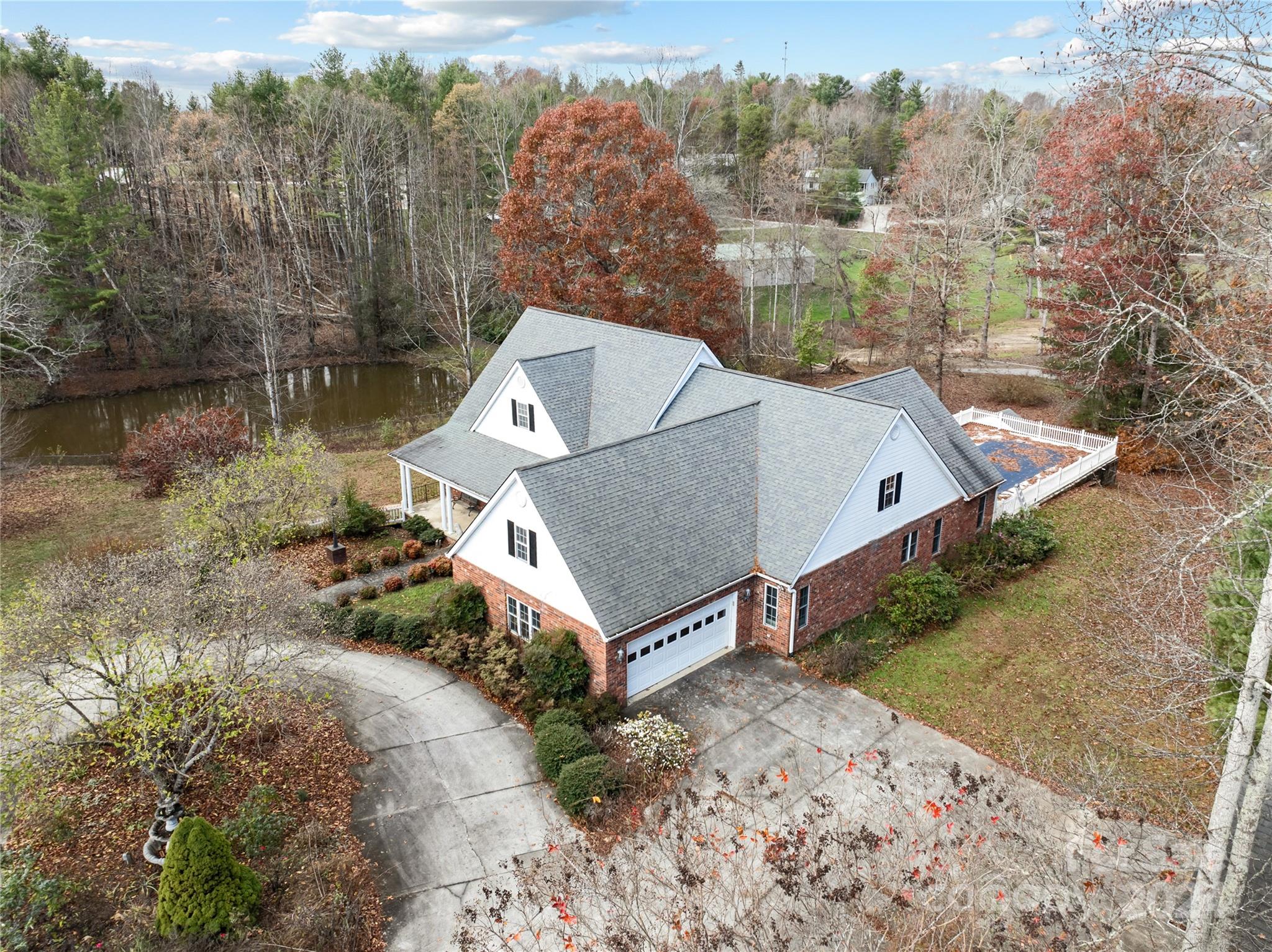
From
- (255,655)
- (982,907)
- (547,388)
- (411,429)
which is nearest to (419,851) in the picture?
(255,655)

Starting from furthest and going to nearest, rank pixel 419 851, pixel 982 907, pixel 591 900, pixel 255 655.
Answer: pixel 255 655
pixel 419 851
pixel 591 900
pixel 982 907

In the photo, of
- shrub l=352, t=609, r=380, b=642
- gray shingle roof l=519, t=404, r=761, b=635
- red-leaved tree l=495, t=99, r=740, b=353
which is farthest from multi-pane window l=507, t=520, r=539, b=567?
red-leaved tree l=495, t=99, r=740, b=353

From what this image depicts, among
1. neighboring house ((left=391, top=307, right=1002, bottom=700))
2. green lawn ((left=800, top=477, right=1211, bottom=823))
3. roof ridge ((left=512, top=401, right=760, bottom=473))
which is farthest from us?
roof ridge ((left=512, top=401, right=760, bottom=473))

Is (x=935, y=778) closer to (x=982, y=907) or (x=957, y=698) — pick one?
(x=957, y=698)

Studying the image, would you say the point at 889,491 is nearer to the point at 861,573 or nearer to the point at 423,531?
the point at 861,573

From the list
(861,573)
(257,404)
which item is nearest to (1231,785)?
(861,573)

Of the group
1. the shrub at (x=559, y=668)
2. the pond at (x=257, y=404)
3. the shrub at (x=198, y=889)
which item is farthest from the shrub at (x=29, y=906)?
the pond at (x=257, y=404)

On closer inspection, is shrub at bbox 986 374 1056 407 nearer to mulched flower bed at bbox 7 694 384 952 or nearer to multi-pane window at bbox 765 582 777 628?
multi-pane window at bbox 765 582 777 628
